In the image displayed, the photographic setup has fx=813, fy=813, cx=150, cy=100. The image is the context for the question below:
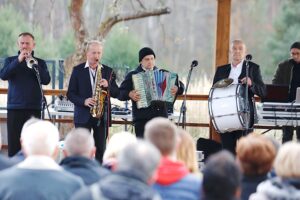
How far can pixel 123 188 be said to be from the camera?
13.7 ft

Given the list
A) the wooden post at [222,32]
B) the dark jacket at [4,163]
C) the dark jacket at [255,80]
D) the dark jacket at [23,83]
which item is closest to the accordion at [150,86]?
the dark jacket at [255,80]

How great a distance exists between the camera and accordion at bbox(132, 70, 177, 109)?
8.91 m

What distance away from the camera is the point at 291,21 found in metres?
26.8

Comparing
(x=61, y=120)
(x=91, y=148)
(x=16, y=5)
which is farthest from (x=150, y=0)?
(x=91, y=148)

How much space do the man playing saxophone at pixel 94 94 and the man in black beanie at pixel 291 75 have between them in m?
2.22

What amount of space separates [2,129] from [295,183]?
6952mm

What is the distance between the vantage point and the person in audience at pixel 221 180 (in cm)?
424

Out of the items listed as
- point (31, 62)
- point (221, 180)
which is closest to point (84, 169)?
point (221, 180)

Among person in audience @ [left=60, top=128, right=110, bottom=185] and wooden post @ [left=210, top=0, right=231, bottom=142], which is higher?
wooden post @ [left=210, top=0, right=231, bottom=142]

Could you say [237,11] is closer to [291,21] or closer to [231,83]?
[291,21]

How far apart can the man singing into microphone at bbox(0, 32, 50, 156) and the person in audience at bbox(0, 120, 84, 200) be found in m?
3.93

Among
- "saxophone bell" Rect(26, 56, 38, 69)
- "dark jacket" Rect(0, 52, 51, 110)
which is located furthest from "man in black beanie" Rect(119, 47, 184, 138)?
"saxophone bell" Rect(26, 56, 38, 69)

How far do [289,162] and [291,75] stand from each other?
513 centimetres

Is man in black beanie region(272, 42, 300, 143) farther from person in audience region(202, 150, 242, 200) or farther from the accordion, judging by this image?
person in audience region(202, 150, 242, 200)
